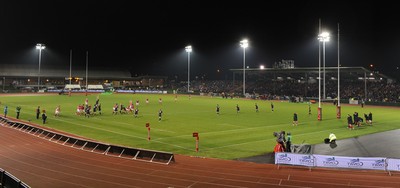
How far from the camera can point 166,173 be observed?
1683 cm

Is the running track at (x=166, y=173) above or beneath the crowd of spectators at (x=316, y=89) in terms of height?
beneath

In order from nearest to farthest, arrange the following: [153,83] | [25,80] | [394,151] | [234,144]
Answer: [394,151] → [234,144] → [25,80] → [153,83]

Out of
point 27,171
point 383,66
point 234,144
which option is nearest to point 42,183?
point 27,171

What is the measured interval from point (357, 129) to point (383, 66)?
3300 inches

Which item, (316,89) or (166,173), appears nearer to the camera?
(166,173)

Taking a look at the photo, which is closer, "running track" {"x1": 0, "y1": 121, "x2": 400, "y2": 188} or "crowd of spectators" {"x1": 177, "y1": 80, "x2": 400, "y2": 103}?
"running track" {"x1": 0, "y1": 121, "x2": 400, "y2": 188}

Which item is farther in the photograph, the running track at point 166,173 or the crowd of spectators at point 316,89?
the crowd of spectators at point 316,89

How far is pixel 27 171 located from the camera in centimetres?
1714

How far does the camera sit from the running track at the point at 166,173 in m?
15.1

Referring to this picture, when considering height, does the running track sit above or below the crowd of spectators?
below

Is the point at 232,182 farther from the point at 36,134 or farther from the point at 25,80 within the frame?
the point at 25,80

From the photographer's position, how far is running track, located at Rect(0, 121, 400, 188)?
1515 cm

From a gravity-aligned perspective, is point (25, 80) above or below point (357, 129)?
above

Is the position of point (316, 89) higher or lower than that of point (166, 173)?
higher
